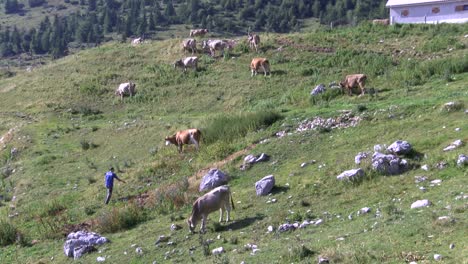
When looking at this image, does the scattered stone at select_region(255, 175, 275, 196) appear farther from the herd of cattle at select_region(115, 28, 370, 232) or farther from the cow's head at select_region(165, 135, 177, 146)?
the cow's head at select_region(165, 135, 177, 146)

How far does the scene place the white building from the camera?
2048 inches

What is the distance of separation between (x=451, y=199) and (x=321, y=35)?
123 ft

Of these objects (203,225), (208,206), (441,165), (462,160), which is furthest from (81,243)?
(462,160)

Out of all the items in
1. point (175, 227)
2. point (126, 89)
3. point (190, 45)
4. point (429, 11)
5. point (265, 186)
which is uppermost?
point (265, 186)

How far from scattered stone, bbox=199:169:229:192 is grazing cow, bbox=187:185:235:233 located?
3.20 m

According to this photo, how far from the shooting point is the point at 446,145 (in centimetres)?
1811

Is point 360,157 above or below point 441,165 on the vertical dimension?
below

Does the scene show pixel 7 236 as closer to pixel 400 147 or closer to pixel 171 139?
pixel 171 139

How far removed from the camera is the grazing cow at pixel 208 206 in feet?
56.5

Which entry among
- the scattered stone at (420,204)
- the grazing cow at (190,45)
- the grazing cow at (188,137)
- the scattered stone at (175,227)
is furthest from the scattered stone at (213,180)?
the grazing cow at (190,45)

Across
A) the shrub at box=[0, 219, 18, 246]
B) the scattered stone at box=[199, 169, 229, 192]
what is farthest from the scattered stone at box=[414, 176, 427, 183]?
the shrub at box=[0, 219, 18, 246]

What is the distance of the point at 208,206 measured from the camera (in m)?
17.4

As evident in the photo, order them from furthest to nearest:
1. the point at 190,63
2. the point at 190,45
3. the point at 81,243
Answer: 1. the point at 190,45
2. the point at 190,63
3. the point at 81,243

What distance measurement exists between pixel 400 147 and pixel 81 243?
989 centimetres
